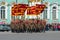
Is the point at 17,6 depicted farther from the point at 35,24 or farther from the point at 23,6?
the point at 35,24

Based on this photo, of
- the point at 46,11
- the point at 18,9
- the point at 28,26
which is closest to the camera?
the point at 28,26

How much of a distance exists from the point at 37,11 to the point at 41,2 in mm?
2793

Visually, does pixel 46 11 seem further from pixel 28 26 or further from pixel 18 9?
pixel 28 26

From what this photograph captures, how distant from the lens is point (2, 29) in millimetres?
45812

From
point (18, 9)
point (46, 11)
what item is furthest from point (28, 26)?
point (46, 11)

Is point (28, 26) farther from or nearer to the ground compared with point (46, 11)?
nearer to the ground

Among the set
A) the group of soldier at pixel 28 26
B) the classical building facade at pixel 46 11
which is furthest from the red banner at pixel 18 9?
the group of soldier at pixel 28 26

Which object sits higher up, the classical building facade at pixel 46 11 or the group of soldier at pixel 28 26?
the classical building facade at pixel 46 11

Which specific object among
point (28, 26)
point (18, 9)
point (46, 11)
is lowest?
point (28, 26)

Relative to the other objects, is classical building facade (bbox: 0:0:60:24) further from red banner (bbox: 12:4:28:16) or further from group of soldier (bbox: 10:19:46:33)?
group of soldier (bbox: 10:19:46:33)

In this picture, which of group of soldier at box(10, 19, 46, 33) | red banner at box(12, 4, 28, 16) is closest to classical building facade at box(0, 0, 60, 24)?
red banner at box(12, 4, 28, 16)

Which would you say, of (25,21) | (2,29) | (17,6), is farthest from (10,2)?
(25,21)

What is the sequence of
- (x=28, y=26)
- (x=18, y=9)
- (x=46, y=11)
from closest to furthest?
1. (x=28, y=26)
2. (x=18, y=9)
3. (x=46, y=11)

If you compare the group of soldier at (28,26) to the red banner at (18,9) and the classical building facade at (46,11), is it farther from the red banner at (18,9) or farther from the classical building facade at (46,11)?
the classical building facade at (46,11)
